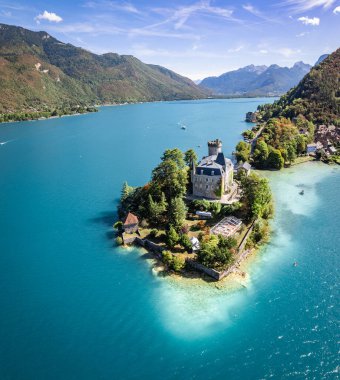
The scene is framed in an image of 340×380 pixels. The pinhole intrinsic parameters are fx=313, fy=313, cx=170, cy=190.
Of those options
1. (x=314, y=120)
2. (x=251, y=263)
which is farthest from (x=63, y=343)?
(x=314, y=120)

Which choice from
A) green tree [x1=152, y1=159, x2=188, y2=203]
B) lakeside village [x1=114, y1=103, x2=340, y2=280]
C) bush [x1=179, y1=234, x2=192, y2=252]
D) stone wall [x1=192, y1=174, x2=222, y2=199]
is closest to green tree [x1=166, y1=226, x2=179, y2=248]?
lakeside village [x1=114, y1=103, x2=340, y2=280]

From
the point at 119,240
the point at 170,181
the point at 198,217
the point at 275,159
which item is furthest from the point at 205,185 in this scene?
the point at 275,159

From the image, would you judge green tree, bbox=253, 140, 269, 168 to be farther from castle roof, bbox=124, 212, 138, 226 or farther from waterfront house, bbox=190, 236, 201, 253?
waterfront house, bbox=190, 236, 201, 253

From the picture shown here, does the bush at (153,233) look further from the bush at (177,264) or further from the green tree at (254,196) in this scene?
the green tree at (254,196)

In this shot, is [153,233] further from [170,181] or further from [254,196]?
[254,196]

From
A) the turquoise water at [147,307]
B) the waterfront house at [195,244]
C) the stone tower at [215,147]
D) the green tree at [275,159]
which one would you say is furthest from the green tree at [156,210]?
the green tree at [275,159]

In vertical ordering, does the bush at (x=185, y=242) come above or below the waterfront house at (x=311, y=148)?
below
